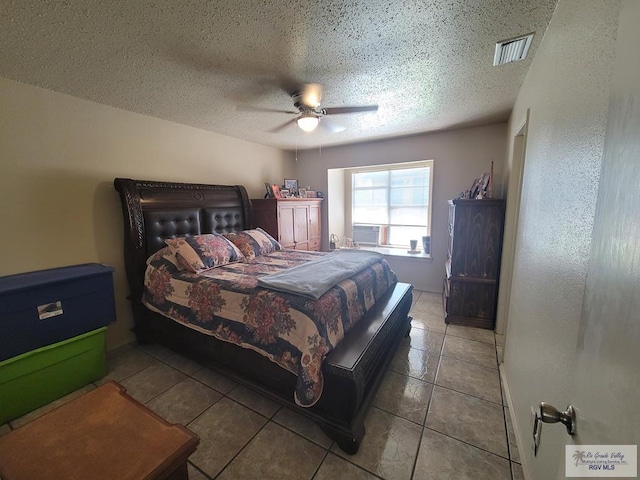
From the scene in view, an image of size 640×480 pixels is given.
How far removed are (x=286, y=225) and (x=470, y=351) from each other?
275cm

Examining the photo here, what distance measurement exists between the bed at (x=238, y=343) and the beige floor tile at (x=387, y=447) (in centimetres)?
7

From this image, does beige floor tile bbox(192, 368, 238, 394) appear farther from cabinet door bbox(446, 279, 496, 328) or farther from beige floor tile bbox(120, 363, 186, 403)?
cabinet door bbox(446, 279, 496, 328)

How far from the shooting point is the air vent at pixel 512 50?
160cm

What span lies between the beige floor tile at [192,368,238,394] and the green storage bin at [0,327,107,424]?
81 centimetres

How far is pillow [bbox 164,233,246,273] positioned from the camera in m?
2.43

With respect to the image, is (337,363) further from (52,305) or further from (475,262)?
(475,262)

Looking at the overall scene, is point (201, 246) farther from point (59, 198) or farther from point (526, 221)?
point (526, 221)

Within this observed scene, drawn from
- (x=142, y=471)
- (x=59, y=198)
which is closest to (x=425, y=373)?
(x=142, y=471)

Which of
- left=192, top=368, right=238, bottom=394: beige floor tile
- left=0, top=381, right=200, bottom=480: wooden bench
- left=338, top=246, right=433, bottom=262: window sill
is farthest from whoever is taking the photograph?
left=338, top=246, right=433, bottom=262: window sill

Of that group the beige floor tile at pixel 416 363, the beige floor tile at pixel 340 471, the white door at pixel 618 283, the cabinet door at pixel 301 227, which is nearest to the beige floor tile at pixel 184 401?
the beige floor tile at pixel 340 471

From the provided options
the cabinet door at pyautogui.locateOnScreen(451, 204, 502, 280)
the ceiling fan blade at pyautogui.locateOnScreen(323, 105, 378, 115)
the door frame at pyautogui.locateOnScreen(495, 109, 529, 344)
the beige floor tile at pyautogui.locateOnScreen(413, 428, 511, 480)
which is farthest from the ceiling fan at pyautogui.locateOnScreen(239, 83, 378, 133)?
the beige floor tile at pyautogui.locateOnScreen(413, 428, 511, 480)

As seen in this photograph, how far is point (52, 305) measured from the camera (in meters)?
1.88

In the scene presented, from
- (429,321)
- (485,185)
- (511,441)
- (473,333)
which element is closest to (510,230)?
(485,185)

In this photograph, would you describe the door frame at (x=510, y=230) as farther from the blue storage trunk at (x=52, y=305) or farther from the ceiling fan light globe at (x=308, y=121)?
the blue storage trunk at (x=52, y=305)
